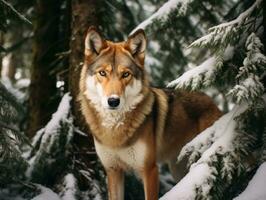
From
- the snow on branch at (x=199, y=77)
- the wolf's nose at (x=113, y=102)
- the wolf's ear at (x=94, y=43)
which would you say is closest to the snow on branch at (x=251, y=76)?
the snow on branch at (x=199, y=77)

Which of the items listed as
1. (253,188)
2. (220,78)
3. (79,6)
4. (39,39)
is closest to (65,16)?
(39,39)

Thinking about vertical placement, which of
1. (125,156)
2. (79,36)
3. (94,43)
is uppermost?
(94,43)

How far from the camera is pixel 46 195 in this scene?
6430 mm

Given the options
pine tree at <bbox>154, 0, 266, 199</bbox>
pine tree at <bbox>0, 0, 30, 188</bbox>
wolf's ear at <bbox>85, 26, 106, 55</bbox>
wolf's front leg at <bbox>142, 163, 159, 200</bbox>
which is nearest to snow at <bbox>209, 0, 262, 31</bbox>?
pine tree at <bbox>154, 0, 266, 199</bbox>

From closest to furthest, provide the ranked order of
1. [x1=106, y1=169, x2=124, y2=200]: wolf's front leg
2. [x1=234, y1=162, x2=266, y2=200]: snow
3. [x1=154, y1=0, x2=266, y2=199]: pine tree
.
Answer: [x1=234, y1=162, x2=266, y2=200]: snow → [x1=154, y1=0, x2=266, y2=199]: pine tree → [x1=106, y1=169, x2=124, y2=200]: wolf's front leg

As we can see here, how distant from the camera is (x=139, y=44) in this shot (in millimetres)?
6102

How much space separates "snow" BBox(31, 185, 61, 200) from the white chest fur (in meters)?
1.02

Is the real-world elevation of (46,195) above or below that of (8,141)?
below

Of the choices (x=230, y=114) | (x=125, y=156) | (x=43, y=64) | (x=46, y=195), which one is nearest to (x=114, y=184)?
(x=125, y=156)

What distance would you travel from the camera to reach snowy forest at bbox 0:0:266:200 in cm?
459

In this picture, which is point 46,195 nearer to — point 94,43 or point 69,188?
point 69,188

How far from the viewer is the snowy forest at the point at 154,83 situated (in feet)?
15.1

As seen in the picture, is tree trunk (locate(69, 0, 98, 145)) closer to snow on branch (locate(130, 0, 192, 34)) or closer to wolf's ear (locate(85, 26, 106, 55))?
wolf's ear (locate(85, 26, 106, 55))

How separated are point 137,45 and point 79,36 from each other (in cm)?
149
